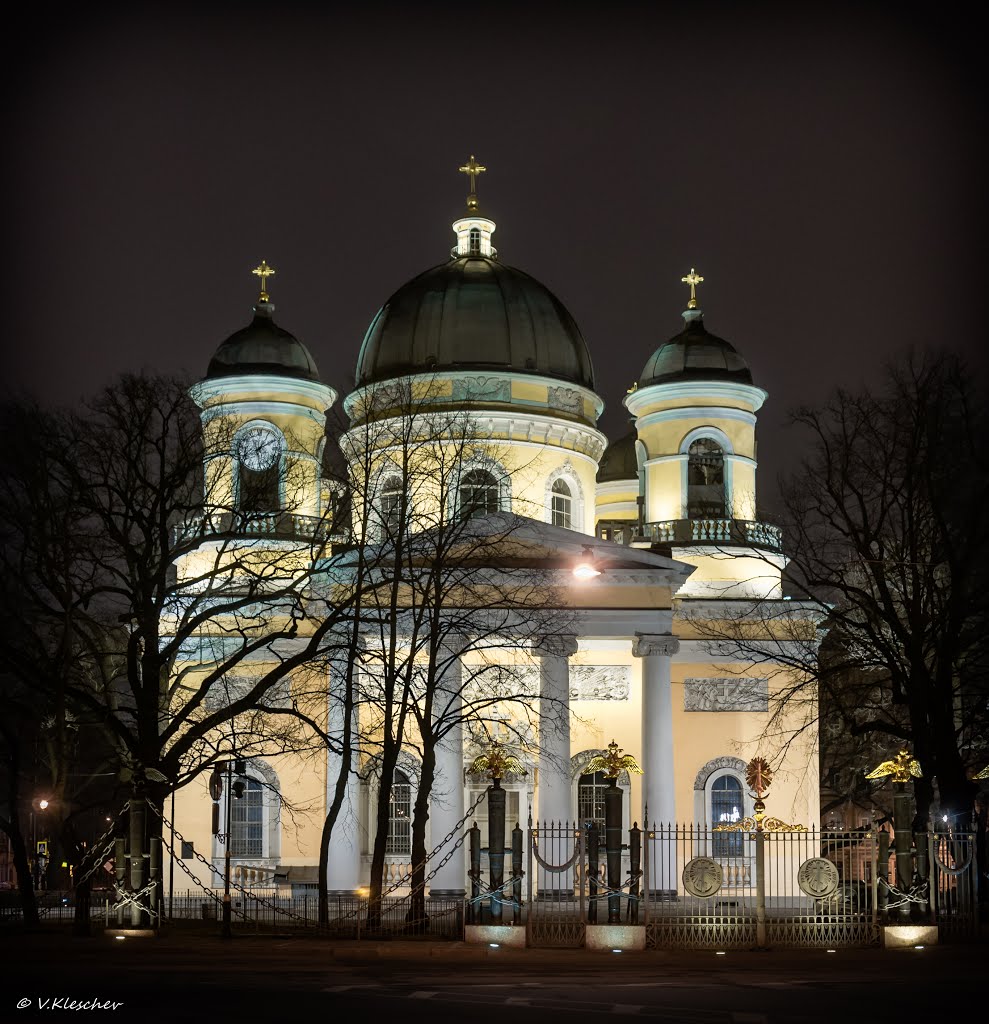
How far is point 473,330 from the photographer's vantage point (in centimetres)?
5109

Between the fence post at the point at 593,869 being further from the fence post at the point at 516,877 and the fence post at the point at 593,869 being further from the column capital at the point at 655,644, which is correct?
the column capital at the point at 655,644

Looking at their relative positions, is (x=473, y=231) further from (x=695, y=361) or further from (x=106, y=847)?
(x=106, y=847)

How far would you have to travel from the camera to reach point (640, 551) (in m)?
45.5

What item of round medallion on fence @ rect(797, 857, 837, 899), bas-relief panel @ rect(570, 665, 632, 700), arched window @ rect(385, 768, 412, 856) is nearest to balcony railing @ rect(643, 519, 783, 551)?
bas-relief panel @ rect(570, 665, 632, 700)

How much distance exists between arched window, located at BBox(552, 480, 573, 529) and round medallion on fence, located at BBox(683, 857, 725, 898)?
22.1 m

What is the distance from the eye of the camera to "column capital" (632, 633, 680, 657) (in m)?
45.2

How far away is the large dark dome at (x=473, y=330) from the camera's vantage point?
50875mm

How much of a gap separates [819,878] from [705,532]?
21.2 metres

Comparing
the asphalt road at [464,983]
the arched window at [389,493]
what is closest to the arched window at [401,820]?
the arched window at [389,493]

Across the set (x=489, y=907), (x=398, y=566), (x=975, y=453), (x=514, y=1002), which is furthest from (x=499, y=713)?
(x=514, y=1002)

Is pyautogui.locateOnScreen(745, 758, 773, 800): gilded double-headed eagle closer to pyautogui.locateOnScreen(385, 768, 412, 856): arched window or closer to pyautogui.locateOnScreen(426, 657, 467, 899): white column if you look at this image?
pyautogui.locateOnScreen(426, 657, 467, 899): white column

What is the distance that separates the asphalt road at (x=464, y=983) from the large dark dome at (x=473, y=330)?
2363 cm

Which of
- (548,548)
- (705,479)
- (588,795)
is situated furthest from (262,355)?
(588,795)

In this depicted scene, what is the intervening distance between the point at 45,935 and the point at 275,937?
3.99m
